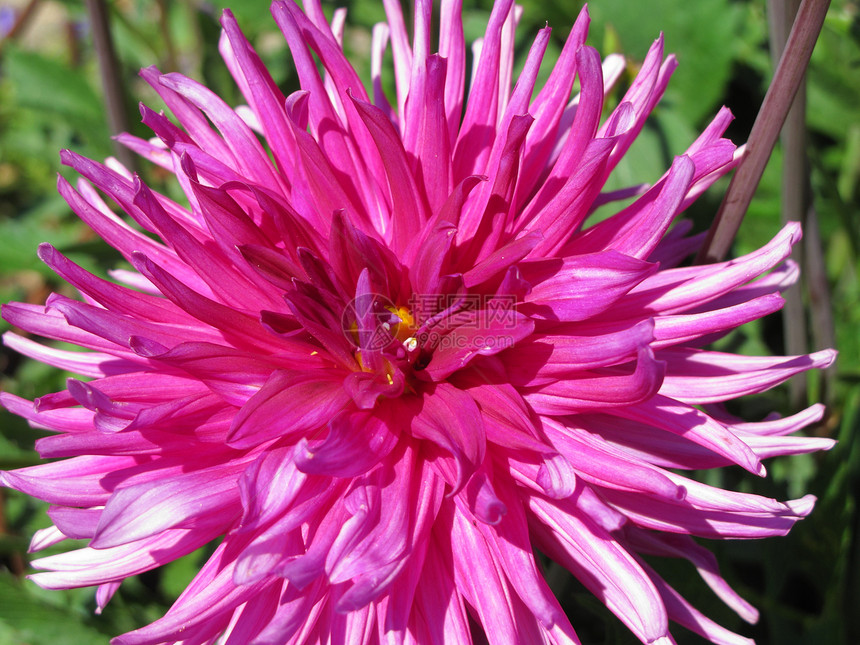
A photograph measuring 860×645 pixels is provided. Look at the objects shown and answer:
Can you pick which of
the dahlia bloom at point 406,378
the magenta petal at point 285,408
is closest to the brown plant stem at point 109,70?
the dahlia bloom at point 406,378

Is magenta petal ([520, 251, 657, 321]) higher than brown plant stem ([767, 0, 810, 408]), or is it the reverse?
brown plant stem ([767, 0, 810, 408])

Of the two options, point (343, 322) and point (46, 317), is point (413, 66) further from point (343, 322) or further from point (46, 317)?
point (46, 317)

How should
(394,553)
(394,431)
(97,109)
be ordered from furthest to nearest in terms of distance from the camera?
(97,109) → (394,431) → (394,553)

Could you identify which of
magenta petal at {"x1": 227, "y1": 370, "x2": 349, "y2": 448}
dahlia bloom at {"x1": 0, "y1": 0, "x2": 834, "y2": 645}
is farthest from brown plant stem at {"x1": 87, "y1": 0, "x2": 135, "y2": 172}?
magenta petal at {"x1": 227, "y1": 370, "x2": 349, "y2": 448}

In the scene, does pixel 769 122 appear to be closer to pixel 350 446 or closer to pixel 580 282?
pixel 580 282

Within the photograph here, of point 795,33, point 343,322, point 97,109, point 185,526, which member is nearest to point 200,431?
point 185,526

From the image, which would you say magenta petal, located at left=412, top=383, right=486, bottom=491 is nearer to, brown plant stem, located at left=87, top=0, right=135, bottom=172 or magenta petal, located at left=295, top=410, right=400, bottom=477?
magenta petal, located at left=295, top=410, right=400, bottom=477

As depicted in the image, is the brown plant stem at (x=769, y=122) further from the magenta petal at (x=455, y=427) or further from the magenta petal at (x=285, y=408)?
the magenta petal at (x=285, y=408)

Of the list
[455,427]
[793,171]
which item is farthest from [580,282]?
[793,171]
